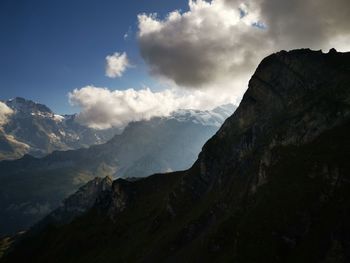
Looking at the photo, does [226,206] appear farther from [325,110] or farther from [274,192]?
[325,110]

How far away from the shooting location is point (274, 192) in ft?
427

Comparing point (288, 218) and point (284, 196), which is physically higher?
point (284, 196)

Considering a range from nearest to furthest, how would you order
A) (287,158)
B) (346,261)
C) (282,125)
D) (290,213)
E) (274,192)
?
(346,261) < (290,213) < (274,192) < (287,158) < (282,125)

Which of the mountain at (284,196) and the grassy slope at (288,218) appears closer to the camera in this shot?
the grassy slope at (288,218)

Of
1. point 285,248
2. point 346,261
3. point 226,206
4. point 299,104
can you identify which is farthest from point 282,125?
point 346,261

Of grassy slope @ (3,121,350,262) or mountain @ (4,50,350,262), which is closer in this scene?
grassy slope @ (3,121,350,262)

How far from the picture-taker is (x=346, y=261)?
94062mm

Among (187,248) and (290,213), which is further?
(187,248)

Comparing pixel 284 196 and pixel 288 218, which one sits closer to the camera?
pixel 288 218

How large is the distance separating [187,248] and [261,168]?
46339 millimetres

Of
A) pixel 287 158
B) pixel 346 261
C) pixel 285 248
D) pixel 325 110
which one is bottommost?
pixel 346 261

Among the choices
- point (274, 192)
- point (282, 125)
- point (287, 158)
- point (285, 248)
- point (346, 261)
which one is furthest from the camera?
point (282, 125)

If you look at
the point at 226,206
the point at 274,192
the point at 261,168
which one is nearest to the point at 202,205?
the point at 226,206

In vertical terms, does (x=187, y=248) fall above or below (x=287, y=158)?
below
